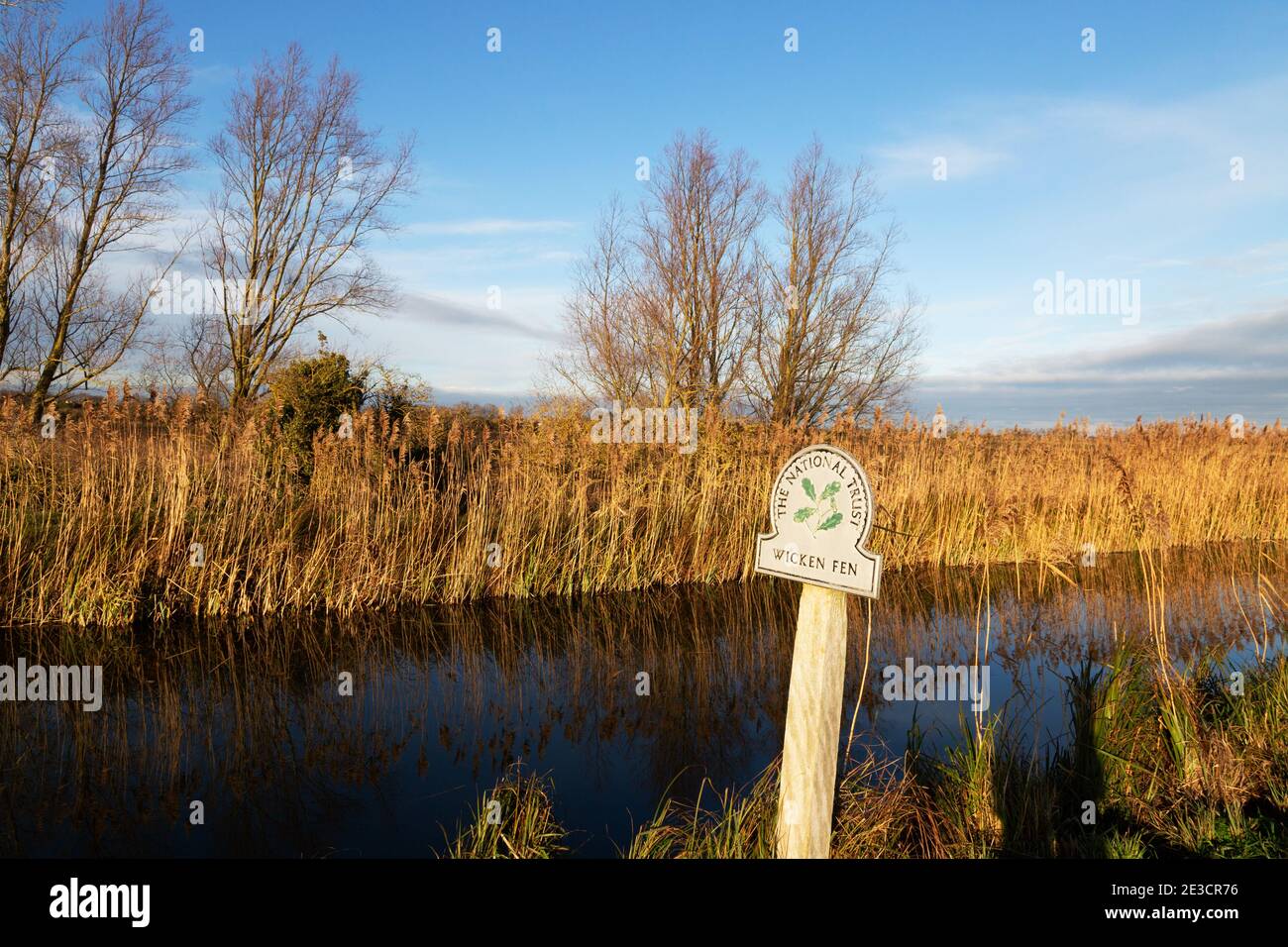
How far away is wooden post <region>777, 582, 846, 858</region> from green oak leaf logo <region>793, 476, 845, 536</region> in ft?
0.64

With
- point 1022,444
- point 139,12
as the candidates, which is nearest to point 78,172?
point 139,12

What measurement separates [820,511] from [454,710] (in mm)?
3355

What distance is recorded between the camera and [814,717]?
221cm

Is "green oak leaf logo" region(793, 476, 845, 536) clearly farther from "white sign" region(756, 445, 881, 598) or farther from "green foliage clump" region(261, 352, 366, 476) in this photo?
"green foliage clump" region(261, 352, 366, 476)

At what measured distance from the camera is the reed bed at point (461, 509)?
242 inches

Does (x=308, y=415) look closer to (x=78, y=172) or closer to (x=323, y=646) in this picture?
(x=323, y=646)

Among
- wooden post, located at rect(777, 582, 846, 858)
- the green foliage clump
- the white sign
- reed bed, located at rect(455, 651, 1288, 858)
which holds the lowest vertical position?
reed bed, located at rect(455, 651, 1288, 858)

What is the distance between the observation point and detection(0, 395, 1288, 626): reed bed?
6137mm

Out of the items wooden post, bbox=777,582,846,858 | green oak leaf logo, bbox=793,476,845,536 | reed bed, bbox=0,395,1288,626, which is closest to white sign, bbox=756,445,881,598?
green oak leaf logo, bbox=793,476,845,536

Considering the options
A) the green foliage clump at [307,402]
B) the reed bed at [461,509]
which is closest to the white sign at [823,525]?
the reed bed at [461,509]

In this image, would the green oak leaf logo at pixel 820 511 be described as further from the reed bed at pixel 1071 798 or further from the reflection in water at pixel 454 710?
the reflection in water at pixel 454 710
